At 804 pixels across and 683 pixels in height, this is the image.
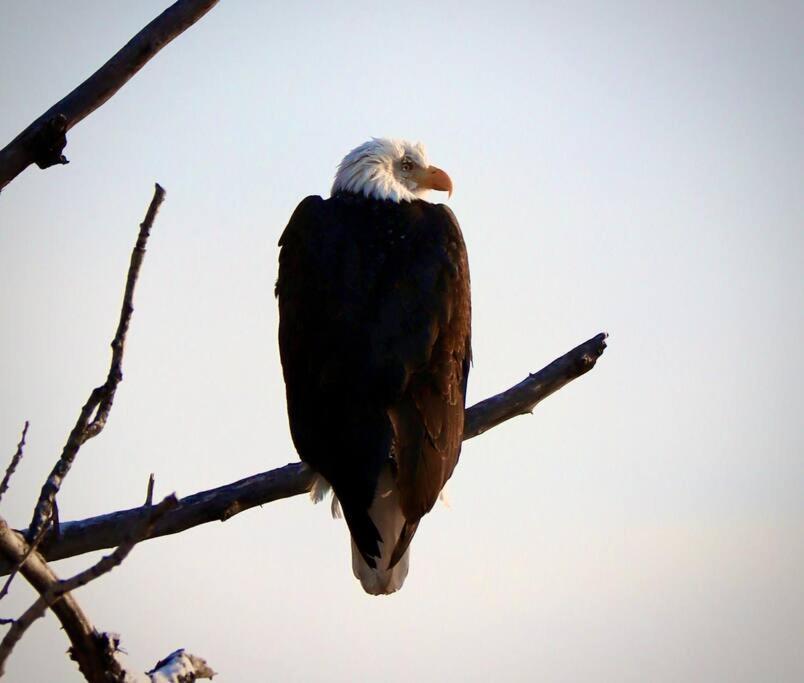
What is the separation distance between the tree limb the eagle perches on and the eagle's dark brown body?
15 centimetres

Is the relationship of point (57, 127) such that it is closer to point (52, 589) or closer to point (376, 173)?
point (52, 589)

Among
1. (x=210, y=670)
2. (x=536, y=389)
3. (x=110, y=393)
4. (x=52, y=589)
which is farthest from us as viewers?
(x=536, y=389)

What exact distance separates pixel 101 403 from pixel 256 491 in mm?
2262

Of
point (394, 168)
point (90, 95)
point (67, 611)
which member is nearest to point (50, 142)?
point (90, 95)

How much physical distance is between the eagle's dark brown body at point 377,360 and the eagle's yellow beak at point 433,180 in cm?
137

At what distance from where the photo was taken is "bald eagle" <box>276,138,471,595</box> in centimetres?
502

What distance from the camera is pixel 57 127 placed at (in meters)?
3.10

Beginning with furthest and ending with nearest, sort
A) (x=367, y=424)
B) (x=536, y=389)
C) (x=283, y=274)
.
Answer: (x=283, y=274)
(x=536, y=389)
(x=367, y=424)

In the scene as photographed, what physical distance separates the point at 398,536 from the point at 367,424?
622 millimetres

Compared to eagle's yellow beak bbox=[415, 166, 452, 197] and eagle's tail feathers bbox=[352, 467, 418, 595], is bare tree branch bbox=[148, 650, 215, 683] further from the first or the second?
eagle's yellow beak bbox=[415, 166, 452, 197]

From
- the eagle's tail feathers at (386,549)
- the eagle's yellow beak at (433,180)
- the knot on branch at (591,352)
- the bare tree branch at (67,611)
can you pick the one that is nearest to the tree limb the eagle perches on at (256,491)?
the knot on branch at (591,352)

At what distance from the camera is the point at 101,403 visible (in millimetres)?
2674

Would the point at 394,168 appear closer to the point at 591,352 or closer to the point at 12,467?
the point at 591,352

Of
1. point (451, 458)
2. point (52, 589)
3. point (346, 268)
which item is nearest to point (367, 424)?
point (451, 458)
